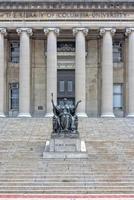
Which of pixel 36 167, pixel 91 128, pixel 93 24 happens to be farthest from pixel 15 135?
pixel 93 24

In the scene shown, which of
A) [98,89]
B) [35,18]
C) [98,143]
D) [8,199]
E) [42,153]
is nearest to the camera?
[8,199]

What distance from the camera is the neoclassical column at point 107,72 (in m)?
→ 44.0

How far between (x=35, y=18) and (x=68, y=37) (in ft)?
14.7

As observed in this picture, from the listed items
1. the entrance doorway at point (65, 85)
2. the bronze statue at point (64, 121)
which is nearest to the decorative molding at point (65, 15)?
the entrance doorway at point (65, 85)

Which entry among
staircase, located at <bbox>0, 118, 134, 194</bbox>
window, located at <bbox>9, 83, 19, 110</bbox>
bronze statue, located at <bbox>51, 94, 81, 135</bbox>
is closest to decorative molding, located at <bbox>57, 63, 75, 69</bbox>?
window, located at <bbox>9, 83, 19, 110</bbox>

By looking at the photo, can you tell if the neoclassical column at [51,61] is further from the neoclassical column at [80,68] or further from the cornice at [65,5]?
the cornice at [65,5]

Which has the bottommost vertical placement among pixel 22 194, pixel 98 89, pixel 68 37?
pixel 22 194

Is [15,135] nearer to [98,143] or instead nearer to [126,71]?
[98,143]

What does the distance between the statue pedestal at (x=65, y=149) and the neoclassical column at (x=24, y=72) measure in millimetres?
17300

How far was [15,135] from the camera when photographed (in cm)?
3291

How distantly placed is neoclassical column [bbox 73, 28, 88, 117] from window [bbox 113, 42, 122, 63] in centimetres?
448

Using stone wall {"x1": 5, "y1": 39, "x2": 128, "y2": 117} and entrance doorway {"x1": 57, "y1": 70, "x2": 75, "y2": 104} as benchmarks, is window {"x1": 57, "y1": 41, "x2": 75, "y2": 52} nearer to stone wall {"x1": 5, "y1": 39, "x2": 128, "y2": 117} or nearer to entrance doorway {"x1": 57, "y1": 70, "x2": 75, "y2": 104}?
stone wall {"x1": 5, "y1": 39, "x2": 128, "y2": 117}

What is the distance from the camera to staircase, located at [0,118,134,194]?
20.5m

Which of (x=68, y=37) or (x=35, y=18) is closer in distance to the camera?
(x=35, y=18)
